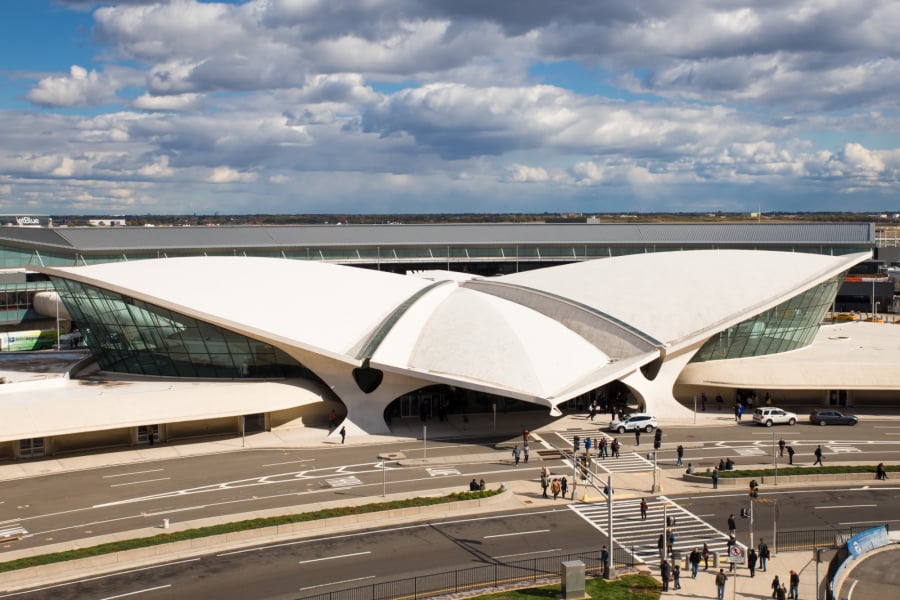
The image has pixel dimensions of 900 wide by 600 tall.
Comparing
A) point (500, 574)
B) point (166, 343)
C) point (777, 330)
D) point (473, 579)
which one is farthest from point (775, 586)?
point (166, 343)

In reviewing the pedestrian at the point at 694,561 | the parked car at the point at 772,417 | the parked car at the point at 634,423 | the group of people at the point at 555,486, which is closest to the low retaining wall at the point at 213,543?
the group of people at the point at 555,486

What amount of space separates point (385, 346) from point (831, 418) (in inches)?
1012

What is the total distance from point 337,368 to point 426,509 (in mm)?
15657

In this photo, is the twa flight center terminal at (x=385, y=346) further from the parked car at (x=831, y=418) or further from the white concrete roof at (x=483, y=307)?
the parked car at (x=831, y=418)

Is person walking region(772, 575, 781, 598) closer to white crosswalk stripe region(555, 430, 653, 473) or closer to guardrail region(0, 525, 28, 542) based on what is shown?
white crosswalk stripe region(555, 430, 653, 473)

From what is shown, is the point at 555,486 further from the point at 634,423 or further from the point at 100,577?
the point at 100,577

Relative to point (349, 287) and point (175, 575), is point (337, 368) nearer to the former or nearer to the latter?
point (349, 287)

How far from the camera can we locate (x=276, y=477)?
133 ft

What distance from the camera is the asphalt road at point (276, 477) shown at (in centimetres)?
3538

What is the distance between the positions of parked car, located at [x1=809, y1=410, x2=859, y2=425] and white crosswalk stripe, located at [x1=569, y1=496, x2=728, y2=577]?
60.4 ft

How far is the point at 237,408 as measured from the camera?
47438 millimetres

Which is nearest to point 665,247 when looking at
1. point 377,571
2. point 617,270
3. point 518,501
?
point 617,270

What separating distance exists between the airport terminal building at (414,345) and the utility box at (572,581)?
57.6 feet

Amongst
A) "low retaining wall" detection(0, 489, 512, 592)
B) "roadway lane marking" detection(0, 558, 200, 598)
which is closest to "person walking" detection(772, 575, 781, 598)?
"low retaining wall" detection(0, 489, 512, 592)
